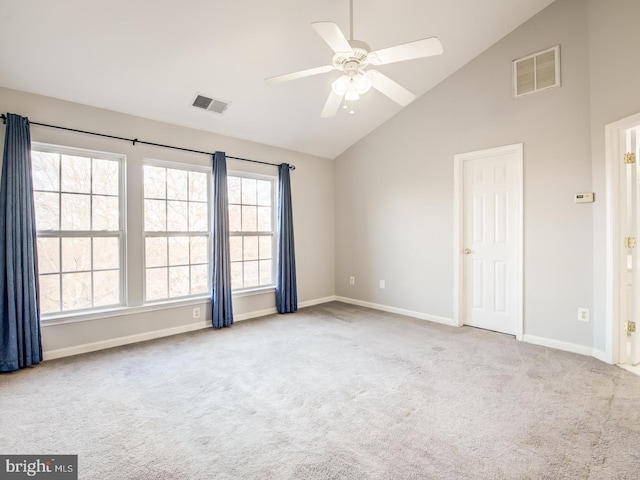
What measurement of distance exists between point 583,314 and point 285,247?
3.69 m

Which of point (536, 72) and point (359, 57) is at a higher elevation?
point (536, 72)

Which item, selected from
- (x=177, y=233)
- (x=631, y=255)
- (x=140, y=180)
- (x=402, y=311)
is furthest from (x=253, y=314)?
(x=631, y=255)

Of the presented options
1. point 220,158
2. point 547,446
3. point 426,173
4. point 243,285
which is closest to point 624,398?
point 547,446

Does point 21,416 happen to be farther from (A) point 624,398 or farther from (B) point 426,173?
(B) point 426,173

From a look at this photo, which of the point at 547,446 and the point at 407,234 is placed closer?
the point at 547,446

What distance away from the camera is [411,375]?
2.86 metres

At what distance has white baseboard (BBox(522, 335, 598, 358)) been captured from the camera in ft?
10.8

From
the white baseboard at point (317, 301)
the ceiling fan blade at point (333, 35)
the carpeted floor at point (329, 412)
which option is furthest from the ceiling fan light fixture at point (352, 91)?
the white baseboard at point (317, 301)

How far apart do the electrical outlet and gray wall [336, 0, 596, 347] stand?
4 centimetres

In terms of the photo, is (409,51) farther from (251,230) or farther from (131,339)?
(131,339)

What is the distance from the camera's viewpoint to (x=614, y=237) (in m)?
3.00

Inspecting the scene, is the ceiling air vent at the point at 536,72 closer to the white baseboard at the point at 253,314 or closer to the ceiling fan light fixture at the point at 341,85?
the ceiling fan light fixture at the point at 341,85

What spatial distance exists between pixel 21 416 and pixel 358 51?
3322mm

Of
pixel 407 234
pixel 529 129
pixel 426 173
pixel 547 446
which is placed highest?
pixel 529 129
